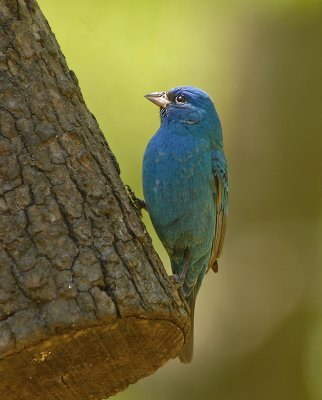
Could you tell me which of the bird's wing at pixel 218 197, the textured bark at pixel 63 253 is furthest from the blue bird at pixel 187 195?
the textured bark at pixel 63 253

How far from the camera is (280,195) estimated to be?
24.2 feet

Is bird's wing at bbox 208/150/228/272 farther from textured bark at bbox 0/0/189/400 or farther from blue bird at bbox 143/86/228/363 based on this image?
textured bark at bbox 0/0/189/400

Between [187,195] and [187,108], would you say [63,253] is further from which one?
[187,108]

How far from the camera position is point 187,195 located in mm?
5582

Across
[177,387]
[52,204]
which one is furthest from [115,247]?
[177,387]

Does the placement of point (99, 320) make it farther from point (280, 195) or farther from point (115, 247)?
point (280, 195)

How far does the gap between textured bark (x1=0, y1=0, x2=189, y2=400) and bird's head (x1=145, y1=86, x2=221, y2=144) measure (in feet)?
5.98

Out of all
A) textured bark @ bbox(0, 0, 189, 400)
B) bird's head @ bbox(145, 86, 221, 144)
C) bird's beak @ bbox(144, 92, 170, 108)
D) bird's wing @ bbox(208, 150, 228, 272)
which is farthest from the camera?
bird's beak @ bbox(144, 92, 170, 108)

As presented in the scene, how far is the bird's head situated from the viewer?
19.8 feet

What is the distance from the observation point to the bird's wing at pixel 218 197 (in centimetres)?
582

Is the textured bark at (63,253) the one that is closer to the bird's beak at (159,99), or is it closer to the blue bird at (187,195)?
the blue bird at (187,195)

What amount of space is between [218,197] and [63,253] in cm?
229

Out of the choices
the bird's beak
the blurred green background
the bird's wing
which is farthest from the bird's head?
the blurred green background

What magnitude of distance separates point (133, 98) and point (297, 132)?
1790 millimetres
